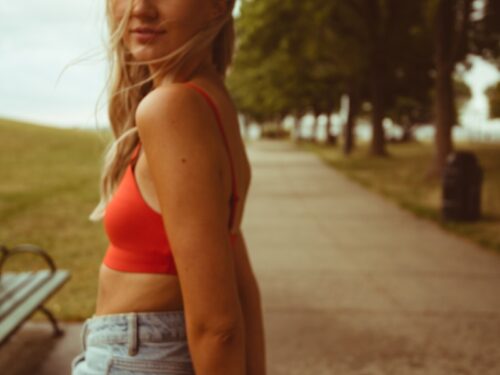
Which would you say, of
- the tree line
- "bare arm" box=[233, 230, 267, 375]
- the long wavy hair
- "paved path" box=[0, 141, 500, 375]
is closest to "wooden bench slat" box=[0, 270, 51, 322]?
"paved path" box=[0, 141, 500, 375]

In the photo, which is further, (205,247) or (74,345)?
(74,345)

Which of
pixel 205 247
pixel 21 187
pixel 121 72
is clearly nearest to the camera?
pixel 205 247

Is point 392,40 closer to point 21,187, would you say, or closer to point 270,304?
point 21,187

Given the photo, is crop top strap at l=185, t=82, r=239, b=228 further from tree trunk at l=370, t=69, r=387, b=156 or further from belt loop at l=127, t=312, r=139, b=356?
tree trunk at l=370, t=69, r=387, b=156

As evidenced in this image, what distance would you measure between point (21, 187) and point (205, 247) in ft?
44.2

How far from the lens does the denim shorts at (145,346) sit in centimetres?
121

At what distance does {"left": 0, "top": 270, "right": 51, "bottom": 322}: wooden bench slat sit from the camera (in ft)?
11.8

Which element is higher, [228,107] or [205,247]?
[228,107]

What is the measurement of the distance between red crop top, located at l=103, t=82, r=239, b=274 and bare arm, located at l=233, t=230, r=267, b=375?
1.06 feet

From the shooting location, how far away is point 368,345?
4.16 metres

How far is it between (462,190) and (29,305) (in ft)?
23.7

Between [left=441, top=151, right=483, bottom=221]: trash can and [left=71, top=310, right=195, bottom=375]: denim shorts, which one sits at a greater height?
[left=71, top=310, right=195, bottom=375]: denim shorts

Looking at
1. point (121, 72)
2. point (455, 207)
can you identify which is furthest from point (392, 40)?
point (121, 72)

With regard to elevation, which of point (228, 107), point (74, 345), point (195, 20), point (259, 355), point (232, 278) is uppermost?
point (195, 20)
